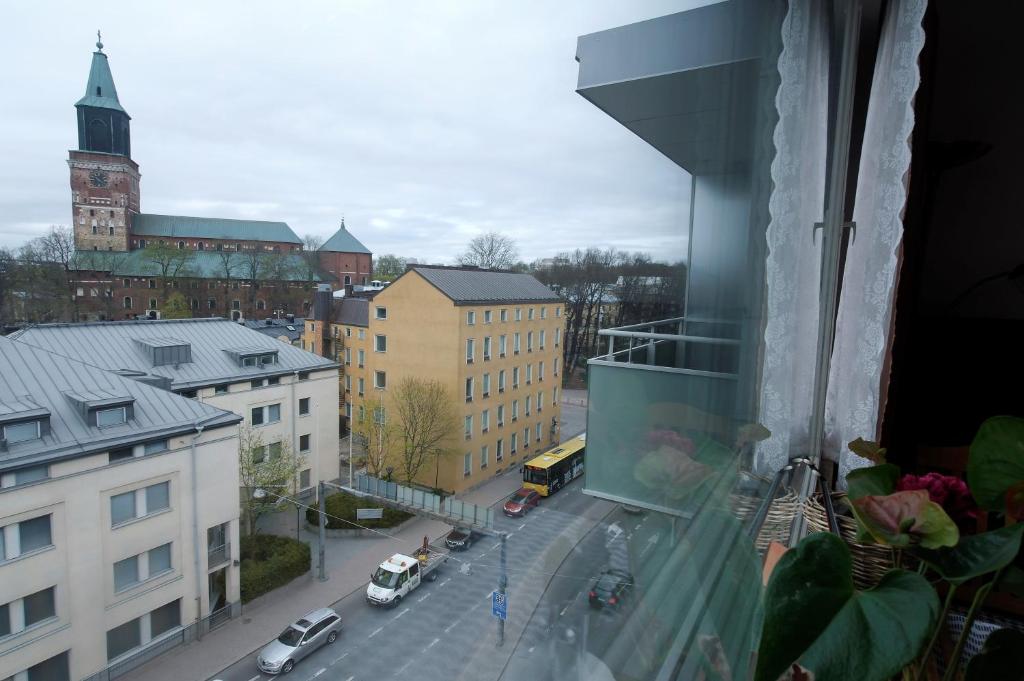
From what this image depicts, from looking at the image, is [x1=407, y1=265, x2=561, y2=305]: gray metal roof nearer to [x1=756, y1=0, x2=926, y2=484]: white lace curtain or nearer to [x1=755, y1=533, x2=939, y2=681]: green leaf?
[x1=756, y1=0, x2=926, y2=484]: white lace curtain

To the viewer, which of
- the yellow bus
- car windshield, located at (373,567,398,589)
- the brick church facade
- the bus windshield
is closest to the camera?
the yellow bus

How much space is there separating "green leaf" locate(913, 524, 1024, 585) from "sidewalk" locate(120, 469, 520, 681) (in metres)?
1.12

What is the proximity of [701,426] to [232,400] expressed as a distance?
4.24 ft

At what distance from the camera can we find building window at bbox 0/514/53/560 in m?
0.89

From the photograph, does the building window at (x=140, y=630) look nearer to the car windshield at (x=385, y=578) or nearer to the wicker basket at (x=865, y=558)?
the car windshield at (x=385, y=578)

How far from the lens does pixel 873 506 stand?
48 cm

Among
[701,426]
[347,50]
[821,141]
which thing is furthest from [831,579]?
[347,50]

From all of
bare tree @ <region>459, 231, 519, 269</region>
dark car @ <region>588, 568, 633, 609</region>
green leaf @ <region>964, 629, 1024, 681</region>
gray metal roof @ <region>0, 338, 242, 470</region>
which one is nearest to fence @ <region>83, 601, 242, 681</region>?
gray metal roof @ <region>0, 338, 242, 470</region>

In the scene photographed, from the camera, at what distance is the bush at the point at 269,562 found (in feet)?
5.15

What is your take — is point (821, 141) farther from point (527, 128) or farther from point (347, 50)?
point (347, 50)

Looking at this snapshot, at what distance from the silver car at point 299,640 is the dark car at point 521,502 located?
2.15 ft

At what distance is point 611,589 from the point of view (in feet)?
2.79

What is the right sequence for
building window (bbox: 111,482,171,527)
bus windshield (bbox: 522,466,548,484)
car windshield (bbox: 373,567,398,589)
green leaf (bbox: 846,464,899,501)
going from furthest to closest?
car windshield (bbox: 373,567,398,589), bus windshield (bbox: 522,466,548,484), building window (bbox: 111,482,171,527), green leaf (bbox: 846,464,899,501)

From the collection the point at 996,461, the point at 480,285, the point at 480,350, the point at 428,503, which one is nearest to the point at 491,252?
A: the point at 480,285
